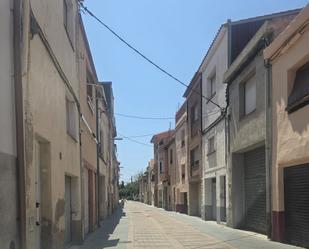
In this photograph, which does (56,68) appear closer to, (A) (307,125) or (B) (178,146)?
(A) (307,125)

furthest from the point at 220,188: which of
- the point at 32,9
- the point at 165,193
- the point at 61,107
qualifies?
the point at 165,193

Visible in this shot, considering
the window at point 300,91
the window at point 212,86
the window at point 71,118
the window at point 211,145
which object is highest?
the window at point 212,86

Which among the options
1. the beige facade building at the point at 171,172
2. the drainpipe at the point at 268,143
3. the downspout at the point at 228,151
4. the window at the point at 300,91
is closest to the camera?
the window at the point at 300,91

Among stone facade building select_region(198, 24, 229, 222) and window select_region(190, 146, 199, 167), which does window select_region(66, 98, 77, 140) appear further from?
window select_region(190, 146, 199, 167)

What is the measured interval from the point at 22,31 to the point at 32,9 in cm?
140

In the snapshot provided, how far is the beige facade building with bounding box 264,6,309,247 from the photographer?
46.9 feet

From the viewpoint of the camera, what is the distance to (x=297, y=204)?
15.4 meters

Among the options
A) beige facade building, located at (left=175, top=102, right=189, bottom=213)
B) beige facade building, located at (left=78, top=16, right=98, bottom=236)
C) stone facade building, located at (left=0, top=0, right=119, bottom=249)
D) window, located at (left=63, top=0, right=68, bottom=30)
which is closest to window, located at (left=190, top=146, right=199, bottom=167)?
beige facade building, located at (left=175, top=102, right=189, bottom=213)

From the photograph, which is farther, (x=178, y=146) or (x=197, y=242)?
(x=178, y=146)

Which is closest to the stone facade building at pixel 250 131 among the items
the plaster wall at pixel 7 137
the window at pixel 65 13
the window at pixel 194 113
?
the window at pixel 65 13

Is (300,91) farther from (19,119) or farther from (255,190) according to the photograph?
(19,119)

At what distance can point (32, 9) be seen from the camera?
9250 mm

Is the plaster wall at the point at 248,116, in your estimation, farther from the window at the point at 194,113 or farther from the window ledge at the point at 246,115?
the window at the point at 194,113

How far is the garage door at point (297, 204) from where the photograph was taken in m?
14.7
